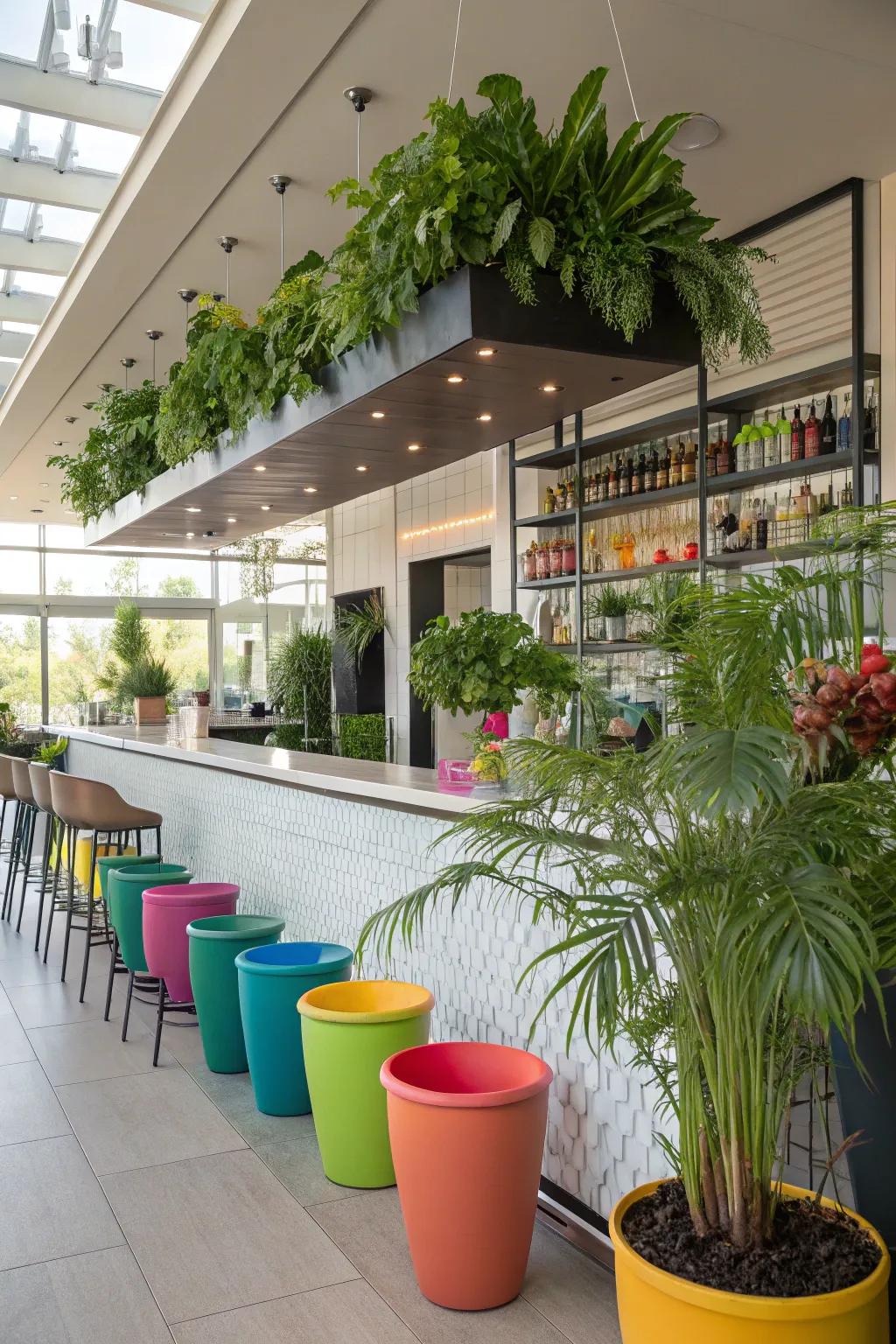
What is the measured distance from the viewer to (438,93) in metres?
3.93

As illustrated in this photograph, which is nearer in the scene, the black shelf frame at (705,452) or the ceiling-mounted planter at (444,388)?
the ceiling-mounted planter at (444,388)

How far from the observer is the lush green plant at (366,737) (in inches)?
376

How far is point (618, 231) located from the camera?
2.90 m

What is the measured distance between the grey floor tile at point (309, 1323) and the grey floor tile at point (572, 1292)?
1.06 ft

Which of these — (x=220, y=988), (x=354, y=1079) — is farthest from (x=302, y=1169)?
(x=220, y=988)

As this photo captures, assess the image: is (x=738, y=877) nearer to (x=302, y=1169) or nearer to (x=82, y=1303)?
(x=82, y=1303)

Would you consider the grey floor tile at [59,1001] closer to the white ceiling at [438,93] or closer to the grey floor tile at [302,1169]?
the grey floor tile at [302,1169]

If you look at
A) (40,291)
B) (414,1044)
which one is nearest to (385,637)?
(40,291)

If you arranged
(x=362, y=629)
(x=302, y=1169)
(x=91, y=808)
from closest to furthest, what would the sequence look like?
(x=302, y=1169)
(x=91, y=808)
(x=362, y=629)

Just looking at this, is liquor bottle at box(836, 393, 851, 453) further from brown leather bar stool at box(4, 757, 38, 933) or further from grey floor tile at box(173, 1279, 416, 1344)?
brown leather bar stool at box(4, 757, 38, 933)

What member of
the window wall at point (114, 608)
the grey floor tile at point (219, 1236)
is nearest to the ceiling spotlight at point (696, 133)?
the grey floor tile at point (219, 1236)

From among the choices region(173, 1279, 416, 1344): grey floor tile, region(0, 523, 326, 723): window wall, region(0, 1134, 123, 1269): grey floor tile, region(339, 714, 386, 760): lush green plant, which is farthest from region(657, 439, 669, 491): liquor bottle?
region(0, 523, 326, 723): window wall

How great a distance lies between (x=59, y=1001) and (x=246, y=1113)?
65.4 inches

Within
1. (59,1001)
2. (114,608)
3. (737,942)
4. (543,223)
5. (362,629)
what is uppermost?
(543,223)
